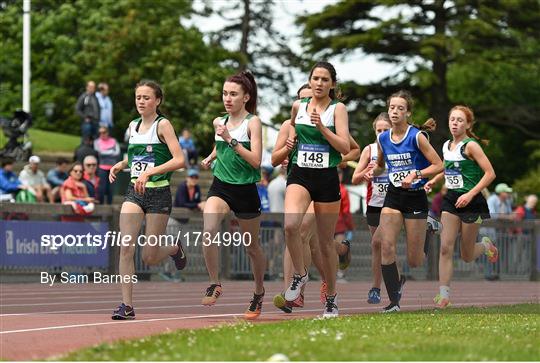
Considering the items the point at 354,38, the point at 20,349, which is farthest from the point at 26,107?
the point at 20,349

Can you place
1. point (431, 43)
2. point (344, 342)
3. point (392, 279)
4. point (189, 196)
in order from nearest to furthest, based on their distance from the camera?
point (344, 342)
point (392, 279)
point (189, 196)
point (431, 43)

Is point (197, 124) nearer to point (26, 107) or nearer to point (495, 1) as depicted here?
point (495, 1)

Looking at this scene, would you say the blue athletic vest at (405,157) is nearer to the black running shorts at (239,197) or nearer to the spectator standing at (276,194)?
the black running shorts at (239,197)

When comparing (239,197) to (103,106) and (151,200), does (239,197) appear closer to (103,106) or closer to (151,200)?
(151,200)

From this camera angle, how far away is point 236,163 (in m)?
14.3

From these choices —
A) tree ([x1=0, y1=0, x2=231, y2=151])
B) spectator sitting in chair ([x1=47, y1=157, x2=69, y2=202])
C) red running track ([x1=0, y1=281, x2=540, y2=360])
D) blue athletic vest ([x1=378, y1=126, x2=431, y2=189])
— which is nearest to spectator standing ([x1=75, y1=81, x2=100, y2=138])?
spectator sitting in chair ([x1=47, y1=157, x2=69, y2=202])

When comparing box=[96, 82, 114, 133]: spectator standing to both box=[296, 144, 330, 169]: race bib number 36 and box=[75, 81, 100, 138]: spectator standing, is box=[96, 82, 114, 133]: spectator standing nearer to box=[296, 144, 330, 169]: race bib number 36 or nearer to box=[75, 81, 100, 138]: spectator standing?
box=[75, 81, 100, 138]: spectator standing

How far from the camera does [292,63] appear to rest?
65375mm

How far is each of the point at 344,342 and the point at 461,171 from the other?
624cm

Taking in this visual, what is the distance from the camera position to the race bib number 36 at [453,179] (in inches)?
660

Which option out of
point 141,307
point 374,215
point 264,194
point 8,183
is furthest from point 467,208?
point 8,183

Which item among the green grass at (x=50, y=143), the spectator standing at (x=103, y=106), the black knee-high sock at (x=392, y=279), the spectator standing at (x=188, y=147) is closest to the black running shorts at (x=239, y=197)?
the black knee-high sock at (x=392, y=279)

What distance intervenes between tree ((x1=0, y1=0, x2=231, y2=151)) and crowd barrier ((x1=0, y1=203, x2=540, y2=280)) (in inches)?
1166

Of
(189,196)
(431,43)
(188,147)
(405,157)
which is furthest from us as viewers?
(431,43)
